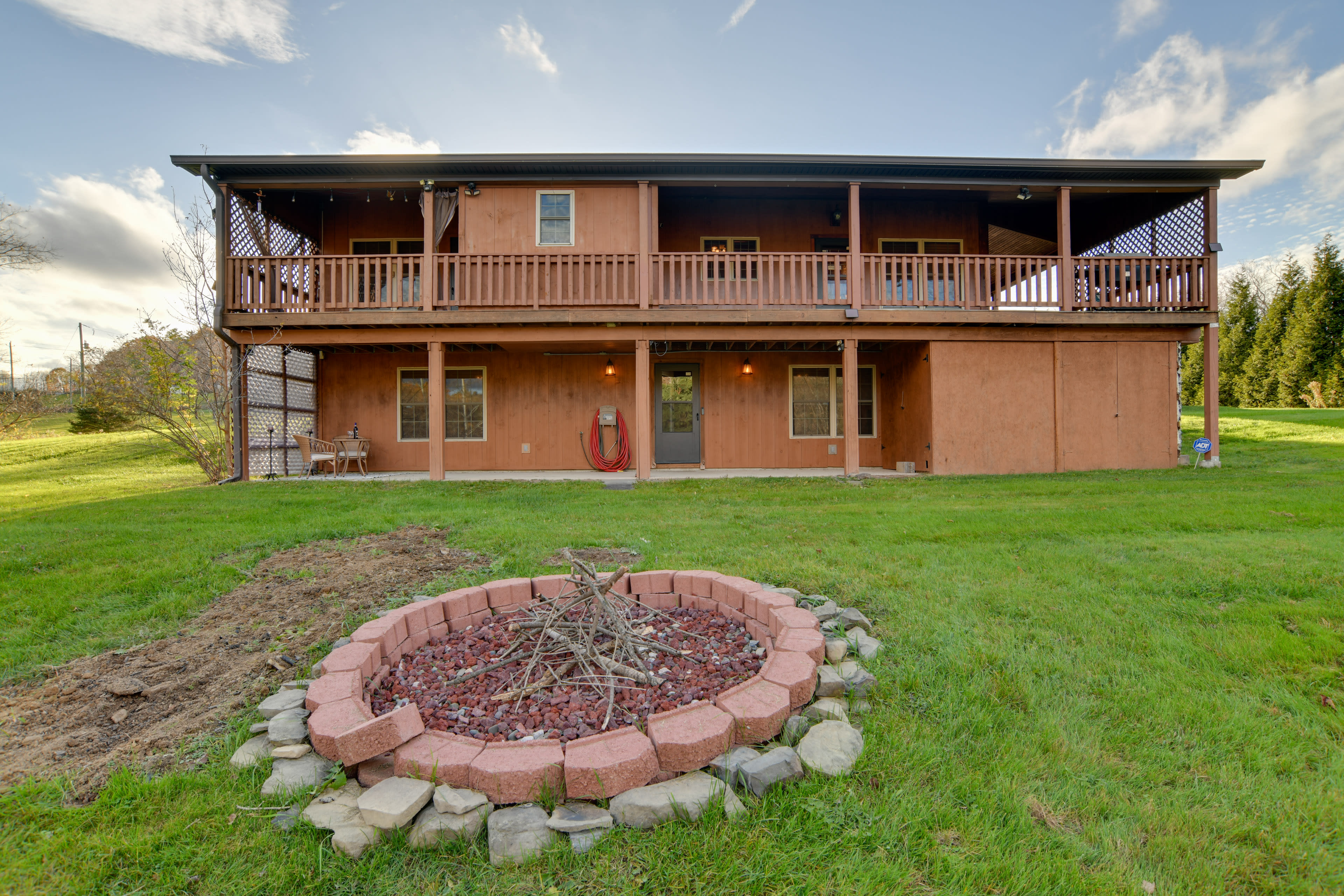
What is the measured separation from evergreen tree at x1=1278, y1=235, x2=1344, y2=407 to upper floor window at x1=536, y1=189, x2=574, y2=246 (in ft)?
90.0

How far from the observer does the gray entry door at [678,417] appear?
10664mm

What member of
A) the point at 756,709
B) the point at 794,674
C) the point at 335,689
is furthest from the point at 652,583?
the point at 335,689

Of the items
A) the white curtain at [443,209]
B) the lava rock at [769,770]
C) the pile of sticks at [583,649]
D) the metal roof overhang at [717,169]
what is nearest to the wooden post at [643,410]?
the metal roof overhang at [717,169]

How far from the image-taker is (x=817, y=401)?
10.8 m

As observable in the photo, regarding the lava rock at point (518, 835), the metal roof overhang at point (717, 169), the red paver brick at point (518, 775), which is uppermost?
the metal roof overhang at point (717, 169)

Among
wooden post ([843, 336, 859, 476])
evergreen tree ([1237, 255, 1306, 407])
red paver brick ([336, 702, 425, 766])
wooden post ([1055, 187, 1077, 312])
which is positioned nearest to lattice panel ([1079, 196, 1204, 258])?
wooden post ([1055, 187, 1077, 312])

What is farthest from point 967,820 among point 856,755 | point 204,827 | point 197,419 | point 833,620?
point 197,419

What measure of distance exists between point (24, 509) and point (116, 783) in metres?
7.59

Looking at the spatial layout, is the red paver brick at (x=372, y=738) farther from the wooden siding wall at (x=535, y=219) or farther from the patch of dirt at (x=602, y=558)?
the wooden siding wall at (x=535, y=219)

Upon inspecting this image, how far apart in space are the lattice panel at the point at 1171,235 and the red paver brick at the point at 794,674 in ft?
36.1

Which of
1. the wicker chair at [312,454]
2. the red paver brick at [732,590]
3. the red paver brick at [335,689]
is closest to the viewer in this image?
the red paver brick at [335,689]

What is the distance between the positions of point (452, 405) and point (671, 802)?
33.9ft

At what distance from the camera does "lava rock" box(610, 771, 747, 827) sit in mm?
1421

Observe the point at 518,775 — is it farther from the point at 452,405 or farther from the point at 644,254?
the point at 452,405
